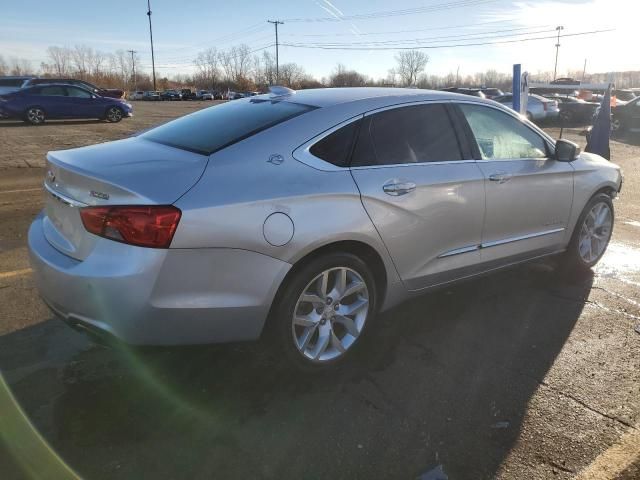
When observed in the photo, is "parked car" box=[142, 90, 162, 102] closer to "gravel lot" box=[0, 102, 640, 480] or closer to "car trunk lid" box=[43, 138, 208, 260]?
"gravel lot" box=[0, 102, 640, 480]

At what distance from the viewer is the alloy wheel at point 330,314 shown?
3.05 meters

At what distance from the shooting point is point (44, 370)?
318 centimetres

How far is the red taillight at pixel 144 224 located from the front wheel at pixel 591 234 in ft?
12.4

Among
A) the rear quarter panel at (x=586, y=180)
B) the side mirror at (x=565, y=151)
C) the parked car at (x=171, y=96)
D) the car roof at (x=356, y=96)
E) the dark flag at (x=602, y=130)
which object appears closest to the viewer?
the car roof at (x=356, y=96)

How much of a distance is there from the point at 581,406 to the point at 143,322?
7.98ft

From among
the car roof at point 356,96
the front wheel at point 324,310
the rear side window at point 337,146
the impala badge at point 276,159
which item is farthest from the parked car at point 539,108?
the impala badge at point 276,159

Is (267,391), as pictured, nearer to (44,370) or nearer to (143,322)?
(143,322)

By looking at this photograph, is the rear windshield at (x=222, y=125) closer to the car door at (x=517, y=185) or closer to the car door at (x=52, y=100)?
the car door at (x=517, y=185)

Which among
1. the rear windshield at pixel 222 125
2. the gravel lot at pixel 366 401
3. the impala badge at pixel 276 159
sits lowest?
the gravel lot at pixel 366 401

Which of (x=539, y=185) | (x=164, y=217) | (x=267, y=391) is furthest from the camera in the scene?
(x=539, y=185)

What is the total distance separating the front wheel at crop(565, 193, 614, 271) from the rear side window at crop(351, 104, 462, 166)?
181cm

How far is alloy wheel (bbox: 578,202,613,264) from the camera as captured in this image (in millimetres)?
4910

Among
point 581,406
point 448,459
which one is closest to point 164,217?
point 448,459

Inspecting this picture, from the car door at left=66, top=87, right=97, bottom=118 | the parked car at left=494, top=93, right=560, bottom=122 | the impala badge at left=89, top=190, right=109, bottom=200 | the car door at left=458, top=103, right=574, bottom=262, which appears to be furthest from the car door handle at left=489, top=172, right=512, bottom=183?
the parked car at left=494, top=93, right=560, bottom=122
